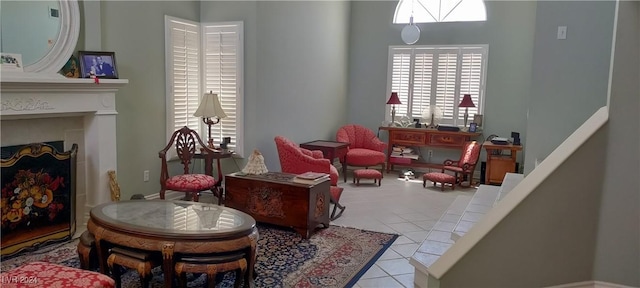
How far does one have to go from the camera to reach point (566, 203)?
2.74 meters

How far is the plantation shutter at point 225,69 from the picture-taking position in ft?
19.2

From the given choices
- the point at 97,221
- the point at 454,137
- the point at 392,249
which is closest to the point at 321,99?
the point at 454,137

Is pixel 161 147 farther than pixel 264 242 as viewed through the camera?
Yes

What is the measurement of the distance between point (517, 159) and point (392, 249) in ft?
12.7

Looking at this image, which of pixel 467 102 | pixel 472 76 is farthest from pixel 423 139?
pixel 472 76

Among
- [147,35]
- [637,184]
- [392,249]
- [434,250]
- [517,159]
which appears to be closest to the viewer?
[637,184]

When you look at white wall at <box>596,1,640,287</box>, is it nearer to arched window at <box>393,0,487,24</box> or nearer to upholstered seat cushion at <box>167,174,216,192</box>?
upholstered seat cushion at <box>167,174,216,192</box>

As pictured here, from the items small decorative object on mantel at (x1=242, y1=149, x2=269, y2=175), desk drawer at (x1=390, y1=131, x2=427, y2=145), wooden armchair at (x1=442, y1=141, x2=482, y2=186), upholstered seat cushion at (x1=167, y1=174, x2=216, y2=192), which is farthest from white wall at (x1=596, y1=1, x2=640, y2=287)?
desk drawer at (x1=390, y1=131, x2=427, y2=145)

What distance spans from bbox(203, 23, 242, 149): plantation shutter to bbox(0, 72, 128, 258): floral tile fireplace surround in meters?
1.48

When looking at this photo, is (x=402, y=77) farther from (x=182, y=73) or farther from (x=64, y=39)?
(x=64, y=39)

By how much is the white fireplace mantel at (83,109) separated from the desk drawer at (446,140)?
4718 millimetres

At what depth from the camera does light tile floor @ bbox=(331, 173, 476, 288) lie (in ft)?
11.9

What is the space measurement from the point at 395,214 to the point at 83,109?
3.33 metres

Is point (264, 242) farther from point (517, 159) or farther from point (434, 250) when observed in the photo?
point (517, 159)
